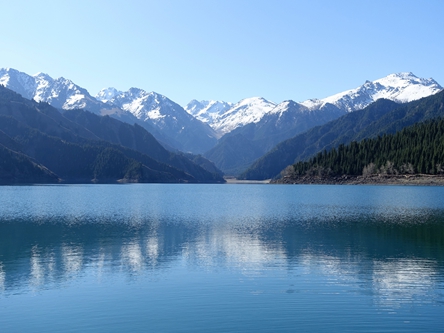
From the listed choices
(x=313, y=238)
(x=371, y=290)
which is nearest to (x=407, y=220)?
(x=313, y=238)

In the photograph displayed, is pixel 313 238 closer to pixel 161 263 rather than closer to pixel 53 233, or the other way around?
pixel 161 263

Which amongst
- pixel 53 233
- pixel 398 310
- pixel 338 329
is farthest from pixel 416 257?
pixel 53 233

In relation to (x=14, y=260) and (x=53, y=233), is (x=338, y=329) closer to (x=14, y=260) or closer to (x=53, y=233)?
(x=14, y=260)

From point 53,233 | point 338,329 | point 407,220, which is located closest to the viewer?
point 338,329

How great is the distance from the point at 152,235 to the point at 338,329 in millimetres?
42434

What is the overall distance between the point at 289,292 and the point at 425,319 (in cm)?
986

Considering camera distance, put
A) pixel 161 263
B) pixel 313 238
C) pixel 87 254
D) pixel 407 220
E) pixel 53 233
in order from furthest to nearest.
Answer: pixel 407 220 → pixel 53 233 → pixel 313 238 → pixel 87 254 → pixel 161 263

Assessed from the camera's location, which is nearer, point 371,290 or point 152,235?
point 371,290

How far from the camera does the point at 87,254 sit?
171 ft

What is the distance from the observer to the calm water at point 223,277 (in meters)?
29.0

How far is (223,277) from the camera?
4025cm

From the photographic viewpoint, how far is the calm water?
29.0 metres

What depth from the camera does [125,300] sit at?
33594 mm

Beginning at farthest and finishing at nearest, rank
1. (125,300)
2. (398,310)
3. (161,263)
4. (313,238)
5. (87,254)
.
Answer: (313,238) → (87,254) → (161,263) → (125,300) → (398,310)
